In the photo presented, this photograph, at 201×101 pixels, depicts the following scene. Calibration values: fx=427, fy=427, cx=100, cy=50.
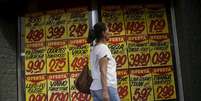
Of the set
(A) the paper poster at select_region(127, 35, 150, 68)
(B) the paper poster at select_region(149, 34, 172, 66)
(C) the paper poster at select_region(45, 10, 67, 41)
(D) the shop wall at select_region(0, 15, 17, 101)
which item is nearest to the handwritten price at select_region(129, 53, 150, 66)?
(A) the paper poster at select_region(127, 35, 150, 68)

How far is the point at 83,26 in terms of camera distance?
24.3 feet

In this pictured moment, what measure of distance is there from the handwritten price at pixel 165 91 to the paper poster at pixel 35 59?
2035 millimetres

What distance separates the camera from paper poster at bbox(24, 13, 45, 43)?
299 inches

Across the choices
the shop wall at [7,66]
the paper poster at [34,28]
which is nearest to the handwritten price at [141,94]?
the paper poster at [34,28]

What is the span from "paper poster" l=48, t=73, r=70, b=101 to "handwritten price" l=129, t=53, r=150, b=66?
115cm

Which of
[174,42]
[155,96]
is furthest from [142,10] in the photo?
[155,96]

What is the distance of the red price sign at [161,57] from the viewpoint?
725 centimetres

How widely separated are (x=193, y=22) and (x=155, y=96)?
1.39 meters

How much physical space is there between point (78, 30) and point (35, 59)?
930mm

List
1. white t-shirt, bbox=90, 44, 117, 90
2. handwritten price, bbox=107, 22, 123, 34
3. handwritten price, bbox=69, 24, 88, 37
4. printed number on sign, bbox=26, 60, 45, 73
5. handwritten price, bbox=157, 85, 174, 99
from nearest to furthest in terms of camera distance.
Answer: white t-shirt, bbox=90, 44, 117, 90 < handwritten price, bbox=157, 85, 174, 99 < handwritten price, bbox=107, 22, 123, 34 < handwritten price, bbox=69, 24, 88, 37 < printed number on sign, bbox=26, 60, 45, 73

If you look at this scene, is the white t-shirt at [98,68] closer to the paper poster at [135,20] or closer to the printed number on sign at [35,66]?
the paper poster at [135,20]

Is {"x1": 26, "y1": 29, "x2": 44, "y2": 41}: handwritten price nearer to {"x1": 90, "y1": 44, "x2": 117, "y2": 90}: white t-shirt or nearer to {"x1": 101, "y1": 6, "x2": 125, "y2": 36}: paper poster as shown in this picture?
{"x1": 101, "y1": 6, "x2": 125, "y2": 36}: paper poster

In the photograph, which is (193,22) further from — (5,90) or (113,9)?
(5,90)

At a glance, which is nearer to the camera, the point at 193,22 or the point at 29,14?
the point at 193,22
